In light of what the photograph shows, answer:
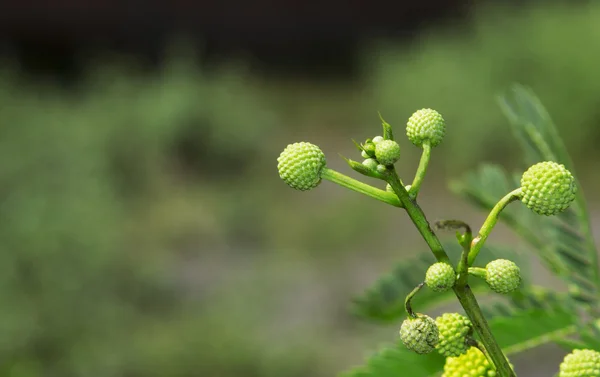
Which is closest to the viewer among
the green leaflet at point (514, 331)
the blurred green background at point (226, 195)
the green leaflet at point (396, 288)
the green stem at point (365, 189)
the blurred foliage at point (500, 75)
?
the green stem at point (365, 189)

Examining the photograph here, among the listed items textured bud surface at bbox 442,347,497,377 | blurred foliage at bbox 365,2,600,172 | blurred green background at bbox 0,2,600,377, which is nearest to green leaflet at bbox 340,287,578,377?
textured bud surface at bbox 442,347,497,377

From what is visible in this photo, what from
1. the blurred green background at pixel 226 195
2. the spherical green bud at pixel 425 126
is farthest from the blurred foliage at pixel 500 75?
Result: the spherical green bud at pixel 425 126

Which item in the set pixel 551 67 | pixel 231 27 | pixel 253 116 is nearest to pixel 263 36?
pixel 231 27

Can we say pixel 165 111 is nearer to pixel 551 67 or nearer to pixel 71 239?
pixel 71 239

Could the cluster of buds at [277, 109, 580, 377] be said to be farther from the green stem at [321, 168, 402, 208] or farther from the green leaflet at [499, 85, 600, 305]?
the green leaflet at [499, 85, 600, 305]

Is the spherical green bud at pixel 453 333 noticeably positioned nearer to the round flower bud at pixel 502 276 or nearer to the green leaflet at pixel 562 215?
the round flower bud at pixel 502 276
